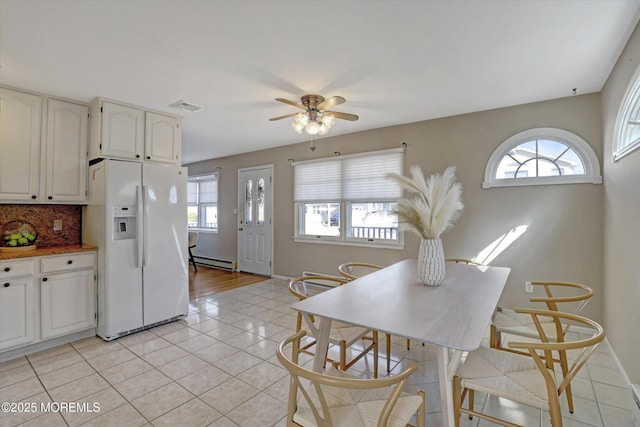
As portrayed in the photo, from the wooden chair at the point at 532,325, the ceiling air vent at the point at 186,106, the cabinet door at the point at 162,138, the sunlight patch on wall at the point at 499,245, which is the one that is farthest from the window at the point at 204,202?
the wooden chair at the point at 532,325

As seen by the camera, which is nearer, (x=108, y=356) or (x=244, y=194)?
(x=108, y=356)

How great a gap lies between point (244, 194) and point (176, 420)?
4645 millimetres

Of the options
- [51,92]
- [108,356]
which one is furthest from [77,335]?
[51,92]

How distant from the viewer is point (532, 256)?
333 cm

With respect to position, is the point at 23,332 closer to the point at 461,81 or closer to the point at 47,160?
the point at 47,160

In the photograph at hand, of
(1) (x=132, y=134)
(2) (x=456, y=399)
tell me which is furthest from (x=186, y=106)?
(2) (x=456, y=399)

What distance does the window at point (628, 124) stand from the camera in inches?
82.5

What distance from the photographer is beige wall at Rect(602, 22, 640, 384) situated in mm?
2070

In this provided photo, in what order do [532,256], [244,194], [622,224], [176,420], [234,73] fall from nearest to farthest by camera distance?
[176,420] < [622,224] < [234,73] < [532,256] < [244,194]

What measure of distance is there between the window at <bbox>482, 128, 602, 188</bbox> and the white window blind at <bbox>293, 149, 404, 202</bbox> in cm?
120

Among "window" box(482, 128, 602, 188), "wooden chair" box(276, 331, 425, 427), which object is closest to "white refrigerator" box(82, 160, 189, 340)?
"wooden chair" box(276, 331, 425, 427)

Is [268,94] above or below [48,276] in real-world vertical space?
above

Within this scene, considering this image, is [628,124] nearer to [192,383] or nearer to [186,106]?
[192,383]

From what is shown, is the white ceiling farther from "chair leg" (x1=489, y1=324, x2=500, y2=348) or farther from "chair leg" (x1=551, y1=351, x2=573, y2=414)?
"chair leg" (x1=551, y1=351, x2=573, y2=414)
